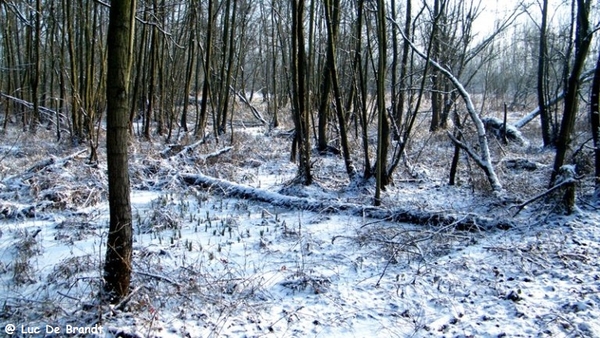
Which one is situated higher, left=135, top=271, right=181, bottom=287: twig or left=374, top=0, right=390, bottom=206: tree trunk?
left=374, top=0, right=390, bottom=206: tree trunk

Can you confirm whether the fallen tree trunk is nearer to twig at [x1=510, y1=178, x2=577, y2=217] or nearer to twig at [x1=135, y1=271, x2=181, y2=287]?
twig at [x1=510, y1=178, x2=577, y2=217]

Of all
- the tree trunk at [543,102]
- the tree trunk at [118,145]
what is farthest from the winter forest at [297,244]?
the tree trunk at [543,102]

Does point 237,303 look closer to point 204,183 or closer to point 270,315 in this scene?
point 270,315

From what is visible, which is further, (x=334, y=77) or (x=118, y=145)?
(x=334, y=77)

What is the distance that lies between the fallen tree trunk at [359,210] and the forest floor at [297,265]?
101 millimetres

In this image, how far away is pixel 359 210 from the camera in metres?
6.25

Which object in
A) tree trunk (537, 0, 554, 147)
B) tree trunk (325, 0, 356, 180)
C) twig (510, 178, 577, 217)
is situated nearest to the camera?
twig (510, 178, 577, 217)

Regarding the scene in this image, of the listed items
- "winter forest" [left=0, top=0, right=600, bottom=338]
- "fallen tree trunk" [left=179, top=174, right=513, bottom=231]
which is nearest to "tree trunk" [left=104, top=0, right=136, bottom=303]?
"winter forest" [left=0, top=0, right=600, bottom=338]

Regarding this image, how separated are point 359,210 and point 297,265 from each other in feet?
7.09

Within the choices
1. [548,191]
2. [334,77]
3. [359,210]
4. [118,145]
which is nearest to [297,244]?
[359,210]

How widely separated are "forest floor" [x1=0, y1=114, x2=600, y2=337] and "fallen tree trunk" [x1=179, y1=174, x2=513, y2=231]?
10 cm

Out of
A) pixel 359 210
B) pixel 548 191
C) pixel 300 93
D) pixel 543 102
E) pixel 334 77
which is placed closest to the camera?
pixel 548 191

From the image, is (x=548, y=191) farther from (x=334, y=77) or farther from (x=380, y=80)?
(x=334, y=77)

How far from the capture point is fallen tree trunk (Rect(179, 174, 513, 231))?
216 inches
